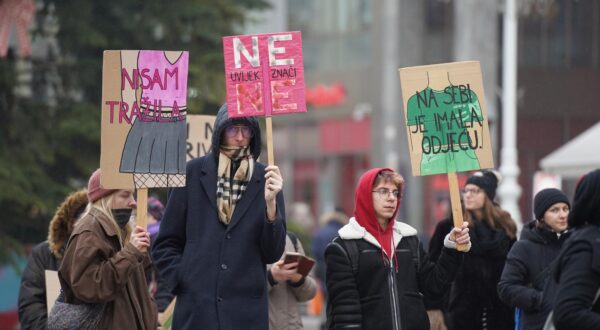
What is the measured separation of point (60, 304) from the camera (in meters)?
7.48

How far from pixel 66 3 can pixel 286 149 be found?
91.7 ft

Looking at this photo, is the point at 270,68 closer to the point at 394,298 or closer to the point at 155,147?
the point at 155,147

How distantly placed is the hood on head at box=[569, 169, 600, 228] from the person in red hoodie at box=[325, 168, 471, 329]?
5.92ft

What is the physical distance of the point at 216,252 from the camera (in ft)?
24.6

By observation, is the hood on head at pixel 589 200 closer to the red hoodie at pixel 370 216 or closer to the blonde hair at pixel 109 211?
the red hoodie at pixel 370 216

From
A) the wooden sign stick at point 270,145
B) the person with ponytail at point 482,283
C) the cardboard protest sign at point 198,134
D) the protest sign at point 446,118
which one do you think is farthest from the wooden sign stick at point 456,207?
the cardboard protest sign at point 198,134

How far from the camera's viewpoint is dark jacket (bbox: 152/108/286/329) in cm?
748

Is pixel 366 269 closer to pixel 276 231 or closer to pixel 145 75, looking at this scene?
pixel 276 231

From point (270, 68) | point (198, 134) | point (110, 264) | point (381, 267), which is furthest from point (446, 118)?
point (198, 134)

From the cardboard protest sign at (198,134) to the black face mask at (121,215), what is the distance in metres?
3.15

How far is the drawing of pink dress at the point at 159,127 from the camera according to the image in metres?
7.68

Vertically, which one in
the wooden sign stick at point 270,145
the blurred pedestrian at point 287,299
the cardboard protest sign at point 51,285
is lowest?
the blurred pedestrian at point 287,299

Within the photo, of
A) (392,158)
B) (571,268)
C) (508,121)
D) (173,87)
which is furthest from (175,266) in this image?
(392,158)

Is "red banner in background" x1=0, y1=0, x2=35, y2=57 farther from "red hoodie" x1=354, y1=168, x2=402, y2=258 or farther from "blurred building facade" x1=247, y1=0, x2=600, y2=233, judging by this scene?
"blurred building facade" x1=247, y1=0, x2=600, y2=233
